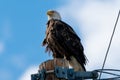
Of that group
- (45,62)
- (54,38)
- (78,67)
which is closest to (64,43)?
(54,38)

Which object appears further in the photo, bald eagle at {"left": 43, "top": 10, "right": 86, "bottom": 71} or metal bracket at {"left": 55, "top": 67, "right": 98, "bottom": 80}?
bald eagle at {"left": 43, "top": 10, "right": 86, "bottom": 71}

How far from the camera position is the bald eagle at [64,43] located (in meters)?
8.90

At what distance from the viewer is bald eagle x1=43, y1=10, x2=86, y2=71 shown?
890cm

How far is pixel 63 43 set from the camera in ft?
29.8

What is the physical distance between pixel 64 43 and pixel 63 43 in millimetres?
21

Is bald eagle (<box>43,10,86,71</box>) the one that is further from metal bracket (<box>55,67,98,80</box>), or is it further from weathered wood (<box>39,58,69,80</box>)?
metal bracket (<box>55,67,98,80</box>)

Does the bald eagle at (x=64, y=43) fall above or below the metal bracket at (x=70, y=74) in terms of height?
above

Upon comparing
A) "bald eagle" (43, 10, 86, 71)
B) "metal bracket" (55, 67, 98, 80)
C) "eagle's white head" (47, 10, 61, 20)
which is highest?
"eagle's white head" (47, 10, 61, 20)

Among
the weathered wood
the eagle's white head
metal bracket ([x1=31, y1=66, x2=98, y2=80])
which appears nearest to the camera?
Answer: metal bracket ([x1=31, y1=66, x2=98, y2=80])

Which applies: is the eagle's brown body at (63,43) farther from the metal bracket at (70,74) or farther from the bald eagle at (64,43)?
the metal bracket at (70,74)

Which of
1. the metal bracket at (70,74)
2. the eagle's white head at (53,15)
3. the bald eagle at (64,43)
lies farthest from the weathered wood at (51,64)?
the eagle's white head at (53,15)

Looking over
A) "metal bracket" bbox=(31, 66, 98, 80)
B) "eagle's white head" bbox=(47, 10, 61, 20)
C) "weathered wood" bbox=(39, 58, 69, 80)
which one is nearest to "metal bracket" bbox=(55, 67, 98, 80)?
"metal bracket" bbox=(31, 66, 98, 80)

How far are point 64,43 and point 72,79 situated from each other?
430cm

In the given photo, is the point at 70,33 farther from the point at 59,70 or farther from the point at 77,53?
the point at 59,70
